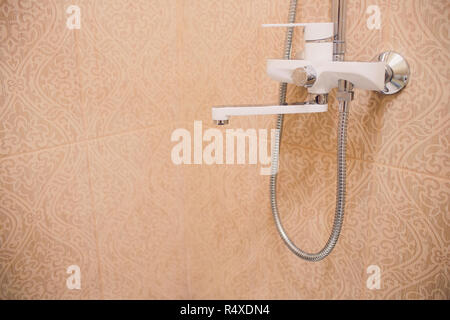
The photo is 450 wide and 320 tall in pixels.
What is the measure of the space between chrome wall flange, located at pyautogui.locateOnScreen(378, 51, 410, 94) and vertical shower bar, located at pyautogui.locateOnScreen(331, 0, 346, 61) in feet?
0.24

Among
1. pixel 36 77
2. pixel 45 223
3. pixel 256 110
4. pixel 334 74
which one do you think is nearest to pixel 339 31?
pixel 334 74

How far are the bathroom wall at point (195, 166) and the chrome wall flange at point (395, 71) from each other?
14 millimetres

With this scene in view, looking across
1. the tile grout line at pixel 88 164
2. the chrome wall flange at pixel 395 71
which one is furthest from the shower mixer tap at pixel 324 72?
the tile grout line at pixel 88 164

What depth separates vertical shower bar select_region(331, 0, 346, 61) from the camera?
68 cm

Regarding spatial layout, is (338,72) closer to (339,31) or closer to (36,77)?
(339,31)

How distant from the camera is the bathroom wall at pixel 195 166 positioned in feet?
2.23

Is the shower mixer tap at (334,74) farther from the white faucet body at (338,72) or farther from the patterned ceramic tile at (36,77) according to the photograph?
the patterned ceramic tile at (36,77)

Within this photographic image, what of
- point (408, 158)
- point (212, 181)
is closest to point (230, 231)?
point (212, 181)

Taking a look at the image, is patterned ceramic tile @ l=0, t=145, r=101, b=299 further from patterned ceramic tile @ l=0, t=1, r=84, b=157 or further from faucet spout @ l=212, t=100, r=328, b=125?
faucet spout @ l=212, t=100, r=328, b=125

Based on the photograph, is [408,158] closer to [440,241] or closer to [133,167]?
[440,241]

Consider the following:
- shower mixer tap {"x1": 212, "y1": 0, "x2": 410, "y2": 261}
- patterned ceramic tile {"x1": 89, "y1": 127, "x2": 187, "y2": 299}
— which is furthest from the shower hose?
patterned ceramic tile {"x1": 89, "y1": 127, "x2": 187, "y2": 299}

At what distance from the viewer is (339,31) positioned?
0.68 metres

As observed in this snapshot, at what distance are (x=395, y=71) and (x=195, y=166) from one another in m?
0.63

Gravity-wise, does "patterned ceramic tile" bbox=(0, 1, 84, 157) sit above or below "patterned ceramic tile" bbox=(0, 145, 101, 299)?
above
